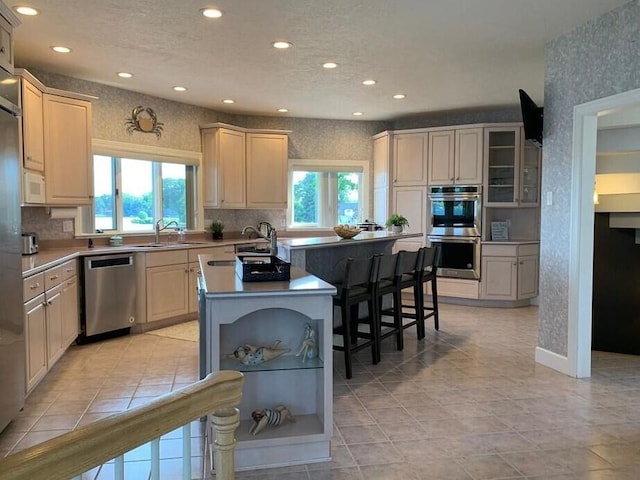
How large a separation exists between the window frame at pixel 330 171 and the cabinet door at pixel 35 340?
416 cm

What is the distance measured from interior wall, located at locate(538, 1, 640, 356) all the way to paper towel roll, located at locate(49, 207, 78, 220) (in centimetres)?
439

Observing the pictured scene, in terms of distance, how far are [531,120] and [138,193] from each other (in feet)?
14.0

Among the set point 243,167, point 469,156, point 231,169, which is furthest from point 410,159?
point 231,169

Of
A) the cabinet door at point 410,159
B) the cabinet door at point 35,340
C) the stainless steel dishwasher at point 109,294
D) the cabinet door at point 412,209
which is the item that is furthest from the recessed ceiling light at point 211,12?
the cabinet door at point 412,209

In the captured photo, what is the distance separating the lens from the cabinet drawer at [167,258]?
516 centimetres

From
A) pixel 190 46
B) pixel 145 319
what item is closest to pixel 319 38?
pixel 190 46

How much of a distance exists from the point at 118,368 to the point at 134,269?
4.27 feet

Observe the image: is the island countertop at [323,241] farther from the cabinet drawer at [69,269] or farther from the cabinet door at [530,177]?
the cabinet door at [530,177]

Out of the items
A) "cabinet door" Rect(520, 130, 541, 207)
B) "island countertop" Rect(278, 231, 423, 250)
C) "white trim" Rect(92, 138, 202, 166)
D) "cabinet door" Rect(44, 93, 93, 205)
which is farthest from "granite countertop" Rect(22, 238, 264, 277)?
"cabinet door" Rect(520, 130, 541, 207)

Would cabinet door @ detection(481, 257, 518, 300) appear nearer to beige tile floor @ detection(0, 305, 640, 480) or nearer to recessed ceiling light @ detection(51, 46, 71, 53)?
beige tile floor @ detection(0, 305, 640, 480)

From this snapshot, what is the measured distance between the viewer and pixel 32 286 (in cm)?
329

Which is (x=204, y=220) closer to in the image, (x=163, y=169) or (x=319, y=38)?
(x=163, y=169)

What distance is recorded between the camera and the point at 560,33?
377 centimetres

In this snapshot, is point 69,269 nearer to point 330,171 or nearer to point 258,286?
point 258,286
